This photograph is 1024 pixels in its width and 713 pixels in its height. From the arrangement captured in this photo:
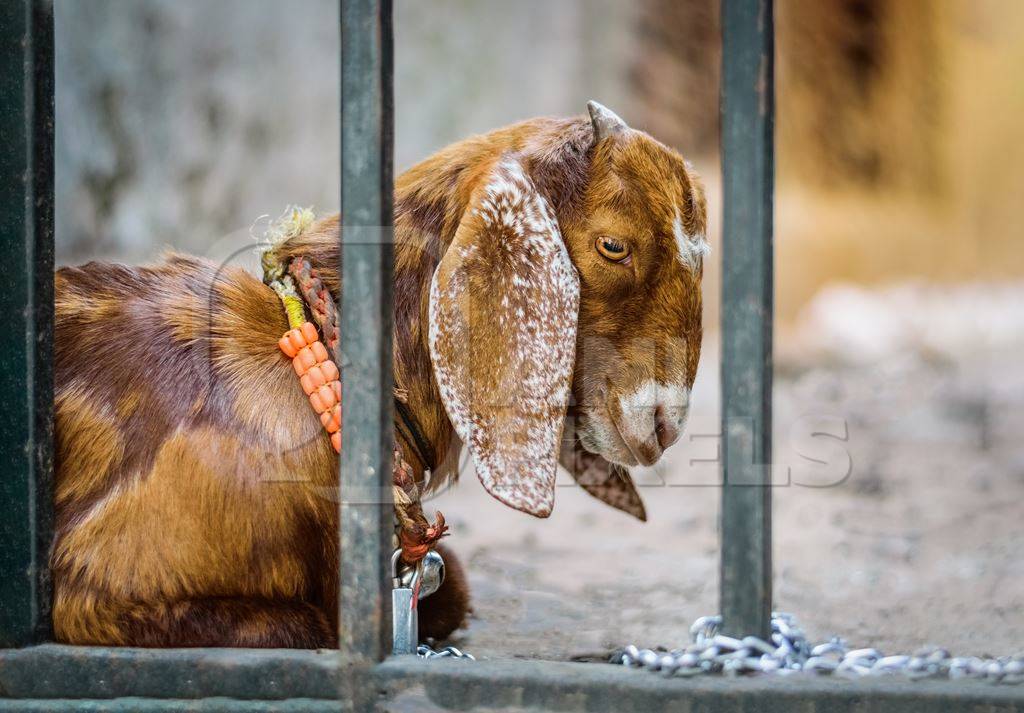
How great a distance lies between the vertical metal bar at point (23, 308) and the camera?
170 cm

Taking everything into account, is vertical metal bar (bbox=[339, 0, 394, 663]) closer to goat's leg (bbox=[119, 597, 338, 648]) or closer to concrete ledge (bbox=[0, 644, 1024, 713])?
concrete ledge (bbox=[0, 644, 1024, 713])

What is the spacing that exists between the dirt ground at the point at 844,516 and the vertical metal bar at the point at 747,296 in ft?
3.95

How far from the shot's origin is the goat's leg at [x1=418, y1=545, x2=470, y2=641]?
8.38ft

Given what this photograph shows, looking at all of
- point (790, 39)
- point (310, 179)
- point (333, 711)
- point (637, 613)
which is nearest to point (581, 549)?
point (637, 613)

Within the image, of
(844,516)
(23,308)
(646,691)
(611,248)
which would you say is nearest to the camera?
(646,691)

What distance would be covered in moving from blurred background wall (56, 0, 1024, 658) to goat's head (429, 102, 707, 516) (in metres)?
1.93

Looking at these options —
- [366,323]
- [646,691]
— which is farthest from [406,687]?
[366,323]

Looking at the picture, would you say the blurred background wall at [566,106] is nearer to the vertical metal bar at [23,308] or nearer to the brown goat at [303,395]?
the brown goat at [303,395]

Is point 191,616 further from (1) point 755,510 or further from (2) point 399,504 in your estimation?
(1) point 755,510

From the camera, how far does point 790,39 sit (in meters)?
7.54

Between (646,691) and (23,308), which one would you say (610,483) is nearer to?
(646,691)

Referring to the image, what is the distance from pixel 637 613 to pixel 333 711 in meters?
1.70

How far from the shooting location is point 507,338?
2164mm

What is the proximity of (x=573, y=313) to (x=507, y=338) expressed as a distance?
0.45 feet
